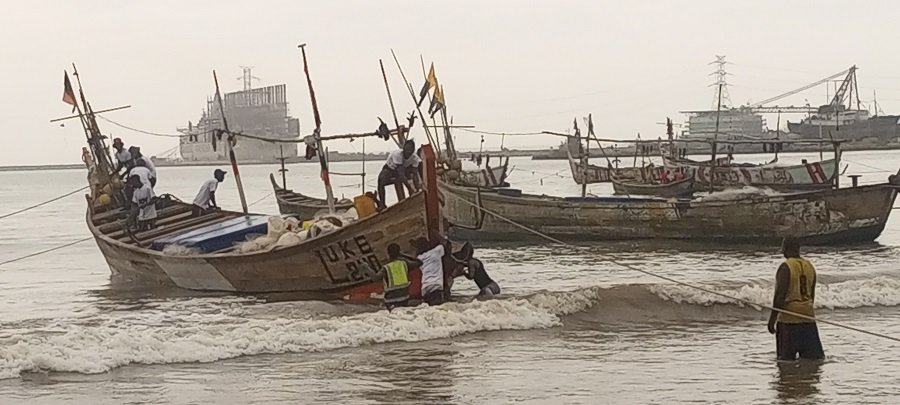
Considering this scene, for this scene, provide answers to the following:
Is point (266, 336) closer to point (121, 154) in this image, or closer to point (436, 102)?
point (121, 154)

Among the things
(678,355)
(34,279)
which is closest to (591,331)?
(678,355)

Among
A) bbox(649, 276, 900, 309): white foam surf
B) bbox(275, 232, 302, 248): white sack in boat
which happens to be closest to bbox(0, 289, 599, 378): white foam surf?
bbox(275, 232, 302, 248): white sack in boat

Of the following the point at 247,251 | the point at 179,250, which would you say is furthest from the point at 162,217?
the point at 247,251

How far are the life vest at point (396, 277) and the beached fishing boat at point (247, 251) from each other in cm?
27

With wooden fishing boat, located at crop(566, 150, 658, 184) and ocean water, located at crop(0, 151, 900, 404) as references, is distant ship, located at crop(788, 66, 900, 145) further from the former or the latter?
ocean water, located at crop(0, 151, 900, 404)

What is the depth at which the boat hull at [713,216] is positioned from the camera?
937 inches

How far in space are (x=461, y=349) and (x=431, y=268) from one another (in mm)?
2089

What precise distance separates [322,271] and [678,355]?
563 centimetres

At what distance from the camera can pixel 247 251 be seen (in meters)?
16.1

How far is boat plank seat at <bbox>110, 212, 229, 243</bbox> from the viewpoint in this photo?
19047 millimetres

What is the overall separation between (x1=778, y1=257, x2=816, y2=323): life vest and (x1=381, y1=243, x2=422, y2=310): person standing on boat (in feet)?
16.4

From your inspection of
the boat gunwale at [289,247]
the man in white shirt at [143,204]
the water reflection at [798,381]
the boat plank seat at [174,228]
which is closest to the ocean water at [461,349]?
the water reflection at [798,381]

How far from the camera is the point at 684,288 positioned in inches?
615

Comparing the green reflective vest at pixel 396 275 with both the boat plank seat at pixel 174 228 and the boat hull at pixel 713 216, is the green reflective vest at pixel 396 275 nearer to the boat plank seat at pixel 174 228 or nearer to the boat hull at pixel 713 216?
the boat plank seat at pixel 174 228
